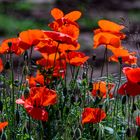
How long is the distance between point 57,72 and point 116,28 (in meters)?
0.31

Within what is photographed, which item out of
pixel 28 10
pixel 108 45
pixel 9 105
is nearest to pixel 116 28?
pixel 108 45

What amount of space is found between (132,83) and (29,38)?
1.52ft

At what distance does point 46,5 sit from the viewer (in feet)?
35.2

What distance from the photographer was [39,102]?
2965 mm

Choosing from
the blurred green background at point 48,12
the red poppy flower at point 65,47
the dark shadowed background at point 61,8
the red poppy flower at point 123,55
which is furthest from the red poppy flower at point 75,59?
the blurred green background at point 48,12

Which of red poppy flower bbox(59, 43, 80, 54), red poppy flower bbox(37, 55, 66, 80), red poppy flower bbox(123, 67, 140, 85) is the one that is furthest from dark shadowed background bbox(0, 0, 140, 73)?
red poppy flower bbox(123, 67, 140, 85)

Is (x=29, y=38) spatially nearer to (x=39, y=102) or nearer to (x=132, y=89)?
(x=39, y=102)

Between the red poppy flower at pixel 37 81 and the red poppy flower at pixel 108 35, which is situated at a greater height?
the red poppy flower at pixel 108 35

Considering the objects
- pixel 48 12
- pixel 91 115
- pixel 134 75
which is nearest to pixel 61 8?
pixel 48 12

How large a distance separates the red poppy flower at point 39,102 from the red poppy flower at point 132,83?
0.26 m

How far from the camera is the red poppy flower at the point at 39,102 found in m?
2.89

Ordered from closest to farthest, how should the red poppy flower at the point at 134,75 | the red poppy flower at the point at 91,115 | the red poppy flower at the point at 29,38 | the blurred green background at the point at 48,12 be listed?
the red poppy flower at the point at 134,75
the red poppy flower at the point at 91,115
the red poppy flower at the point at 29,38
the blurred green background at the point at 48,12

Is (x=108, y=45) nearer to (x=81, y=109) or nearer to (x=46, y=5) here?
(x=81, y=109)

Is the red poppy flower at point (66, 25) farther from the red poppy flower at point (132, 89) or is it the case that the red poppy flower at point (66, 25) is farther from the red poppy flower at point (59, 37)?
the red poppy flower at point (132, 89)
